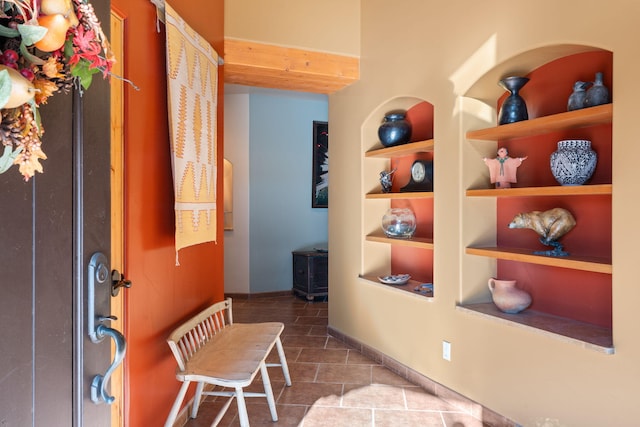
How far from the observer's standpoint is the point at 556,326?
7.13ft

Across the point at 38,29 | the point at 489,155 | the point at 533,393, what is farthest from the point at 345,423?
the point at 38,29

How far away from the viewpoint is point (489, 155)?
2.72m

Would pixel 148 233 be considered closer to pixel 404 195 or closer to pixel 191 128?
pixel 191 128

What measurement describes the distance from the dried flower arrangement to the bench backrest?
160 centimetres

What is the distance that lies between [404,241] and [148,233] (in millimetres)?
1924

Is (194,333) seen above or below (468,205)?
below

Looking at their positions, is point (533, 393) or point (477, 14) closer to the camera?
point (533, 393)

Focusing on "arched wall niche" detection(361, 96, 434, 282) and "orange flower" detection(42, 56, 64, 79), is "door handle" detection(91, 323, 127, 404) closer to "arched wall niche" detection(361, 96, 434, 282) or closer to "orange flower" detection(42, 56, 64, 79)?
"orange flower" detection(42, 56, 64, 79)

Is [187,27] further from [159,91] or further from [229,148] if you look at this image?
[229,148]

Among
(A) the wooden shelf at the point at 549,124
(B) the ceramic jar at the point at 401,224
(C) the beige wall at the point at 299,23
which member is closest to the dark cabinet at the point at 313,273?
(B) the ceramic jar at the point at 401,224

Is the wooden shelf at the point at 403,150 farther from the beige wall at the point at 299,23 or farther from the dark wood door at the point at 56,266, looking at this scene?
the dark wood door at the point at 56,266

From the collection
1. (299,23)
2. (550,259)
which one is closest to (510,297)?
(550,259)

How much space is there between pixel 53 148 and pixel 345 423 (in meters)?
2.32

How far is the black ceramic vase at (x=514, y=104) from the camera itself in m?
2.40
